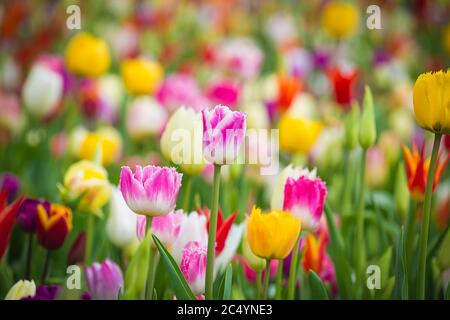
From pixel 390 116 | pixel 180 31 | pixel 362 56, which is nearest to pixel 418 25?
pixel 362 56

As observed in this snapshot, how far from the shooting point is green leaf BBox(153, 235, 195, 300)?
0.70 metres

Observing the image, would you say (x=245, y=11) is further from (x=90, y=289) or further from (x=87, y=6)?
(x=90, y=289)

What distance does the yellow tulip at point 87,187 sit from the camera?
910 mm

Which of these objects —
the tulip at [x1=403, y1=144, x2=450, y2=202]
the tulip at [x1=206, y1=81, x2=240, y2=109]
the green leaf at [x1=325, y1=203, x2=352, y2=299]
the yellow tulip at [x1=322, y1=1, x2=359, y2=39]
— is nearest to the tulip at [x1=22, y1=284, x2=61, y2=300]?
the green leaf at [x1=325, y1=203, x2=352, y2=299]

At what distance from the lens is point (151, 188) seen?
0.70 meters

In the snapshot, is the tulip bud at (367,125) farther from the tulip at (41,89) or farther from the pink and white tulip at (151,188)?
the tulip at (41,89)

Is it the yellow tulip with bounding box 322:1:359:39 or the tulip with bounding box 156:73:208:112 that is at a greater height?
the yellow tulip with bounding box 322:1:359:39

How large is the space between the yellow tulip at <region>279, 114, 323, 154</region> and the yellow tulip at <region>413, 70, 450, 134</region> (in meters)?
0.45

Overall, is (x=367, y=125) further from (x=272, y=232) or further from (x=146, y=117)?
(x=146, y=117)

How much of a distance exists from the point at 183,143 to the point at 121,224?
0.15 m

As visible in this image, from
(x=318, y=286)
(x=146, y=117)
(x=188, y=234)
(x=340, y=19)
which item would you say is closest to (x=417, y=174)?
(x=318, y=286)

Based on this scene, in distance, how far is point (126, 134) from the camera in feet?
5.91

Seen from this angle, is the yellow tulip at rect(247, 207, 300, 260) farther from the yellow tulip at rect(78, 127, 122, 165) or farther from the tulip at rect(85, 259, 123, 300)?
the yellow tulip at rect(78, 127, 122, 165)

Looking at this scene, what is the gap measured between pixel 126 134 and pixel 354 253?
951mm
